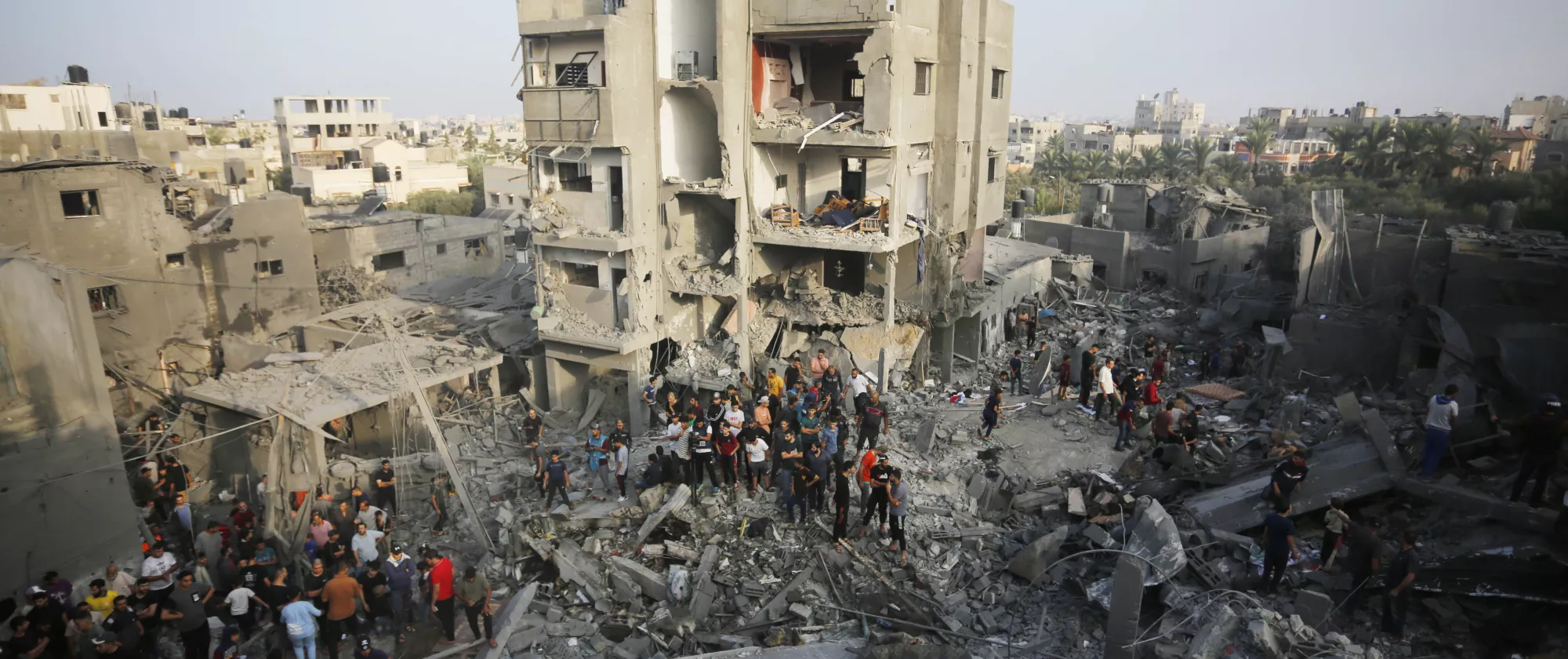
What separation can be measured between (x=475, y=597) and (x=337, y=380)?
952 centimetres

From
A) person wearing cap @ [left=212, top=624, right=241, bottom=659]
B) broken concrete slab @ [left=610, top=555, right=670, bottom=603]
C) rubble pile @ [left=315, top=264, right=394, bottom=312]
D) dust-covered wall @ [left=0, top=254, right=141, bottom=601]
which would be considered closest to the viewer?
person wearing cap @ [left=212, top=624, right=241, bottom=659]

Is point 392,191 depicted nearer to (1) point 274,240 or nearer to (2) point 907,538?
(1) point 274,240

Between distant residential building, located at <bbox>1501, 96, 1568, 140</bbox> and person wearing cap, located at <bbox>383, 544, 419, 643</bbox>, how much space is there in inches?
2596

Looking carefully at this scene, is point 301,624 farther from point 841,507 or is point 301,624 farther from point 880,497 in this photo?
point 880,497

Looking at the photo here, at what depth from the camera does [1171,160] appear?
6194 centimetres

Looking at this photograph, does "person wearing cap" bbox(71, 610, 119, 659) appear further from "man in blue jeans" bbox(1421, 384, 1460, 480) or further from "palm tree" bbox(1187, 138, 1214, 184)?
"palm tree" bbox(1187, 138, 1214, 184)

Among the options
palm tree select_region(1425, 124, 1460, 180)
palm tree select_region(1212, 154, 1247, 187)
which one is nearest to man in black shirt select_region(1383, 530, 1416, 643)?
palm tree select_region(1425, 124, 1460, 180)

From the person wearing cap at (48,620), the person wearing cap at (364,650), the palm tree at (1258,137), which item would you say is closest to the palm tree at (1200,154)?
the palm tree at (1258,137)

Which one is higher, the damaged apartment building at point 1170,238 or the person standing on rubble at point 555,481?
the damaged apartment building at point 1170,238

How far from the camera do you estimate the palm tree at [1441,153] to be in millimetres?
47094

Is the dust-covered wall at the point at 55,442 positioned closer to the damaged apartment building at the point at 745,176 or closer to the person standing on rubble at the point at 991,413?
the damaged apartment building at the point at 745,176

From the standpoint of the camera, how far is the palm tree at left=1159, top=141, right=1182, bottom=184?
6200 cm

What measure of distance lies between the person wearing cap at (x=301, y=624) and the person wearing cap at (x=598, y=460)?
569cm

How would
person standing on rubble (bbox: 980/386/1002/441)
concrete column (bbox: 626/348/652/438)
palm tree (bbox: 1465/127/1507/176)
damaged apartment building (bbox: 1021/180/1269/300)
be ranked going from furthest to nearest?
palm tree (bbox: 1465/127/1507/176), damaged apartment building (bbox: 1021/180/1269/300), concrete column (bbox: 626/348/652/438), person standing on rubble (bbox: 980/386/1002/441)
